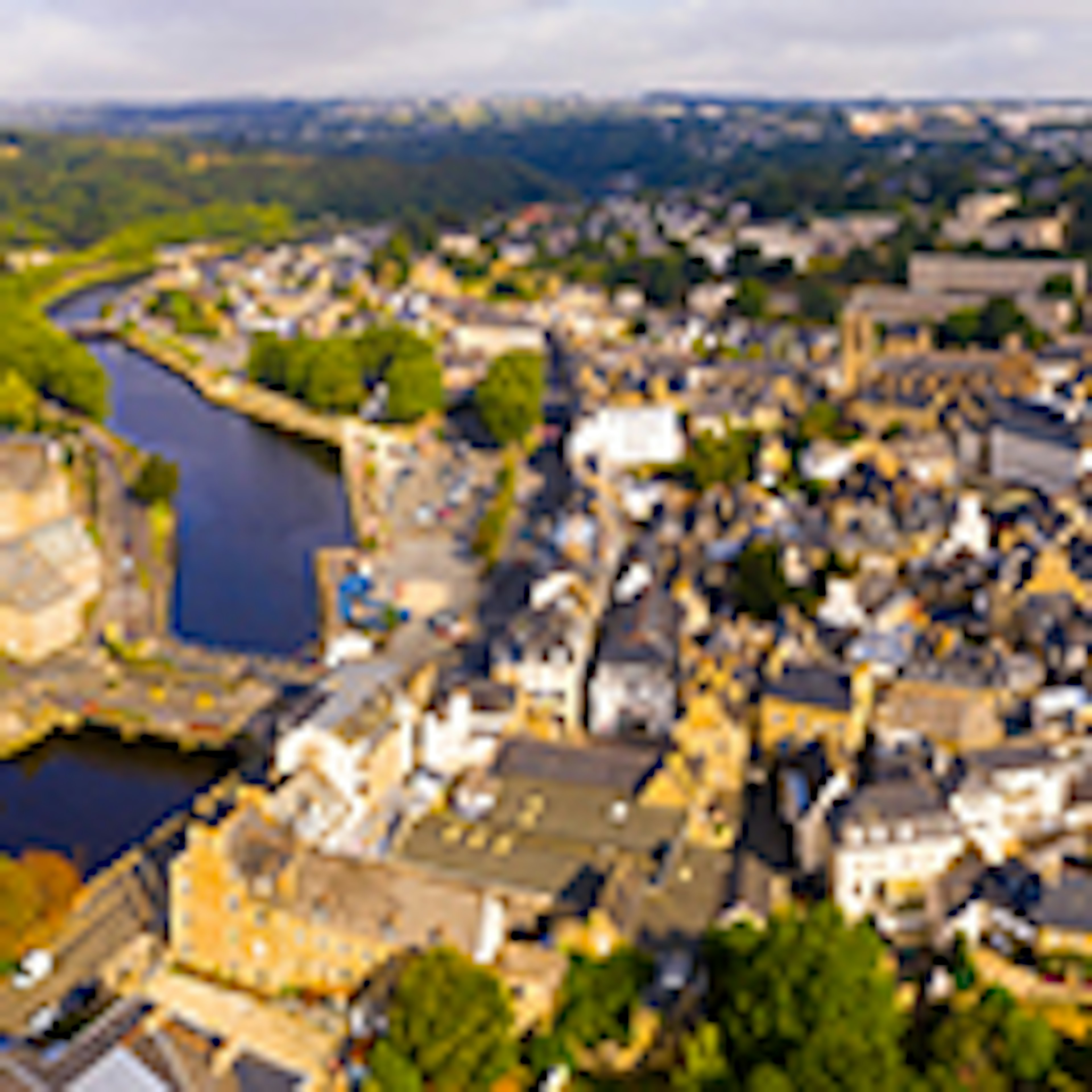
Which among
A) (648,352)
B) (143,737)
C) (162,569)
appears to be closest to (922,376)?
(648,352)

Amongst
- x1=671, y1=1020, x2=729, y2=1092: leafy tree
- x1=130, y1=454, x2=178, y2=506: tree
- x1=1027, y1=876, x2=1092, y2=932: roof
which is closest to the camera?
x1=671, y1=1020, x2=729, y2=1092: leafy tree

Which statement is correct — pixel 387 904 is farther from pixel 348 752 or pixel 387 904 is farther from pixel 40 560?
pixel 40 560

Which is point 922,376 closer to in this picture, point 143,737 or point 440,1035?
point 143,737

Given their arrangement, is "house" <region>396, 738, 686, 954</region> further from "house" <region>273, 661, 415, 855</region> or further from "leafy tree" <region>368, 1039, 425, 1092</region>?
"leafy tree" <region>368, 1039, 425, 1092</region>

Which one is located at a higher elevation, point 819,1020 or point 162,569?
point 819,1020

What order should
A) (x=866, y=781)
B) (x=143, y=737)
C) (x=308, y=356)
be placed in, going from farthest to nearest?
(x=308, y=356), (x=143, y=737), (x=866, y=781)

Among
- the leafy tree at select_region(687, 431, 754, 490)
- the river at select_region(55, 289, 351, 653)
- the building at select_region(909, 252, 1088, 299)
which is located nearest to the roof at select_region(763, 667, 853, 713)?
the river at select_region(55, 289, 351, 653)

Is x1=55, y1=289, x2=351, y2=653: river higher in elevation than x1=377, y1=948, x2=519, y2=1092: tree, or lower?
lower
